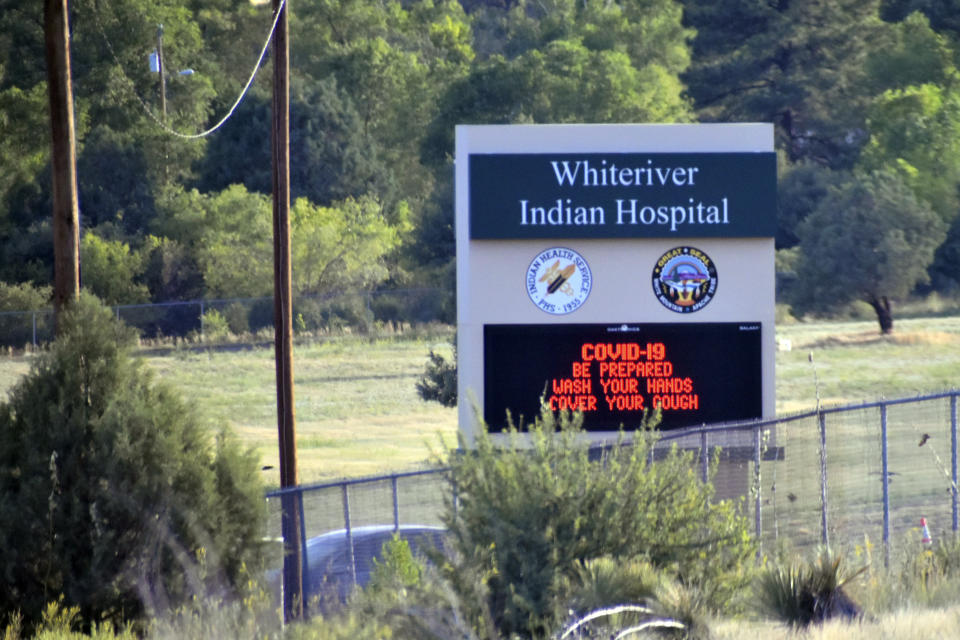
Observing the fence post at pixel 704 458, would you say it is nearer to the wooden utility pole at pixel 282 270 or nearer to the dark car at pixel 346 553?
the dark car at pixel 346 553

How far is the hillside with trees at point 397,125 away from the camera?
179ft

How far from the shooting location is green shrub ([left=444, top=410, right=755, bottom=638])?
7.68 meters

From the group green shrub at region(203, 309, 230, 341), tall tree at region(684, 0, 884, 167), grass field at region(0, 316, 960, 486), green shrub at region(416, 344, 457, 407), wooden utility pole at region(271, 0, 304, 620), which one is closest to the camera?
wooden utility pole at region(271, 0, 304, 620)

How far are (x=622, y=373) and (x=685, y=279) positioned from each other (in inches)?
50.5

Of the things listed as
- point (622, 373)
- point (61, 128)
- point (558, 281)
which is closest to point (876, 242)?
point (558, 281)

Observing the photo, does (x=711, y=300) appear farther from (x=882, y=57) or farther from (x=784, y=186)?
(x=882, y=57)

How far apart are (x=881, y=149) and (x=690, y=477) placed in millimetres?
55111

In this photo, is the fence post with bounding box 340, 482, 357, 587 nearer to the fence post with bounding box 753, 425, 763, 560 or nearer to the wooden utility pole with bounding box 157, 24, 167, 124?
the fence post with bounding box 753, 425, 763, 560

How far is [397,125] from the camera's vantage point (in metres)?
69.9

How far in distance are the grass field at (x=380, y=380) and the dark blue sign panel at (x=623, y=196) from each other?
1080 centimetres

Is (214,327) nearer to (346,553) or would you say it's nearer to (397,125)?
(397,125)

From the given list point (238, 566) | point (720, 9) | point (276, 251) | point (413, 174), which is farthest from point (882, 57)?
point (238, 566)

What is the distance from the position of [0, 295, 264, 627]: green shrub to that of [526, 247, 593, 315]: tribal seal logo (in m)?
5.50

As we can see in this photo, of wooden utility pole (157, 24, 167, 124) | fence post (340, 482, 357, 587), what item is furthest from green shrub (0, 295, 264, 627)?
wooden utility pole (157, 24, 167, 124)
